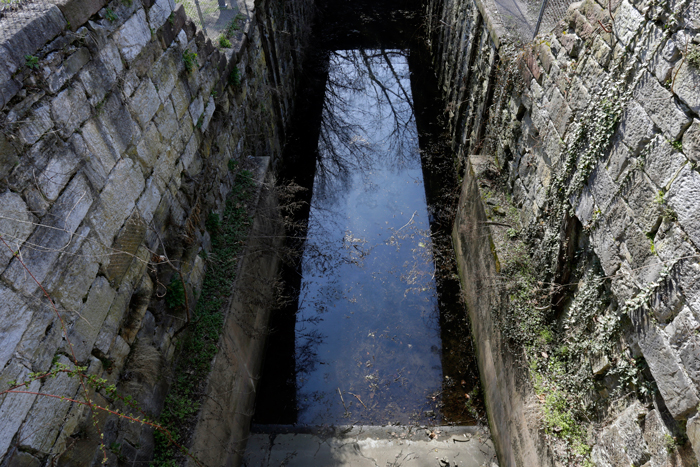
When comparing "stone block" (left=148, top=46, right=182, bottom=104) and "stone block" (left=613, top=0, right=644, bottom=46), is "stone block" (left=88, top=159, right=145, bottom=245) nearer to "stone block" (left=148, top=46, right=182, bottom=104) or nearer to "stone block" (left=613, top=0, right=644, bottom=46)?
"stone block" (left=148, top=46, right=182, bottom=104)

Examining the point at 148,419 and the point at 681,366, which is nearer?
the point at 681,366

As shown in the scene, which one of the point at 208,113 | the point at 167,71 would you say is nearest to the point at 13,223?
the point at 167,71

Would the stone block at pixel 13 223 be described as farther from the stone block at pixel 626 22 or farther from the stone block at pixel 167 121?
the stone block at pixel 626 22

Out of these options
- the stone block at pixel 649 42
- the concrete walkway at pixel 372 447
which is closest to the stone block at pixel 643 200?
the stone block at pixel 649 42

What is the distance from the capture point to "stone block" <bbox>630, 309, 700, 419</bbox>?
2.47 m

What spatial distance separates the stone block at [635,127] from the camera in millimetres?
2924

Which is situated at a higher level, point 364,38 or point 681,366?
point 681,366

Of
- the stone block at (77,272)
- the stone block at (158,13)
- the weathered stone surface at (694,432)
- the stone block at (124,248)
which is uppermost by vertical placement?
the stone block at (158,13)

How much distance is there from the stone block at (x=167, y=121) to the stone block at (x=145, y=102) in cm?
10

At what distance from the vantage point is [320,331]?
619cm

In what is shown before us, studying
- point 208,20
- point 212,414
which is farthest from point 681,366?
point 208,20

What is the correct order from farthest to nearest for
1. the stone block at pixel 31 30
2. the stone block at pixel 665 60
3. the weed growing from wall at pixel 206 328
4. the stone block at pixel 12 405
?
the weed growing from wall at pixel 206 328
the stone block at pixel 665 60
the stone block at pixel 31 30
the stone block at pixel 12 405

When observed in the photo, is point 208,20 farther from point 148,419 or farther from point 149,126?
point 148,419

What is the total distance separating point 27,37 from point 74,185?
85cm
